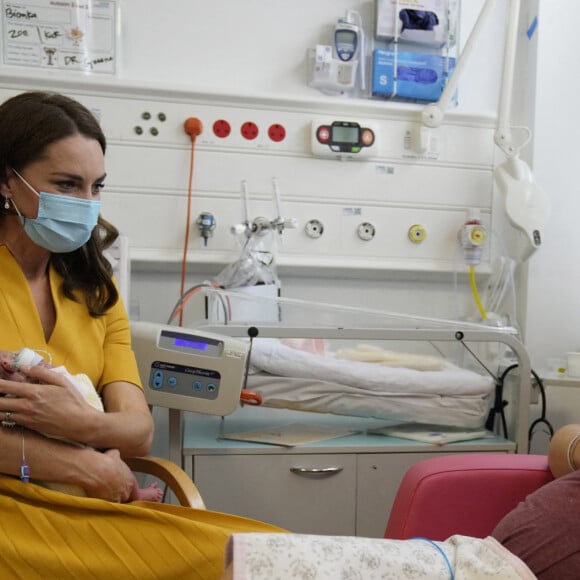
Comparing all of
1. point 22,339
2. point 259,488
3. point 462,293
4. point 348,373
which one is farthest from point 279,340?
point 462,293

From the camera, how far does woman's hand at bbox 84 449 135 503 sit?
4.10ft

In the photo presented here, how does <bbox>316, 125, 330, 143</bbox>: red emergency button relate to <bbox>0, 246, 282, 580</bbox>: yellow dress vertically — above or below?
above

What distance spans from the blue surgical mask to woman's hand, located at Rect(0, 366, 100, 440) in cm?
30

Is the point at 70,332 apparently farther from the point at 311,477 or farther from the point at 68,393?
the point at 311,477

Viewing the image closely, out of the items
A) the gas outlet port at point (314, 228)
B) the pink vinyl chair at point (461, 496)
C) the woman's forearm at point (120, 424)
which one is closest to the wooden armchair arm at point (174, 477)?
the woman's forearm at point (120, 424)

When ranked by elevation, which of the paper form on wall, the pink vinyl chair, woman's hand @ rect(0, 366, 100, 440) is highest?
the paper form on wall

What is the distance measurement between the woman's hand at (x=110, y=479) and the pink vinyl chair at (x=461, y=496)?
0.61 meters

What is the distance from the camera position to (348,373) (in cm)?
193

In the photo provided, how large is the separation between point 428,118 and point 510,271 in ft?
2.27

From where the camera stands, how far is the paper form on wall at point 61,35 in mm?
2383

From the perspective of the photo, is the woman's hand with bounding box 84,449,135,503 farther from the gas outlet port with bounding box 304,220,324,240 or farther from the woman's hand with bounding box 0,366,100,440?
the gas outlet port with bounding box 304,220,324,240

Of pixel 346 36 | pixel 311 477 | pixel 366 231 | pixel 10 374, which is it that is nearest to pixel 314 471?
pixel 311 477

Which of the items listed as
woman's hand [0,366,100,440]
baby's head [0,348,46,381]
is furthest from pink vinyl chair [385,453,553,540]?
baby's head [0,348,46,381]

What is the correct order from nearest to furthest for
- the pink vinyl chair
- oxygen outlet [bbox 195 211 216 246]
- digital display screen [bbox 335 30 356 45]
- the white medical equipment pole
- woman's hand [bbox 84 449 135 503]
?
woman's hand [bbox 84 449 135 503] → the pink vinyl chair → the white medical equipment pole → oxygen outlet [bbox 195 211 216 246] → digital display screen [bbox 335 30 356 45]
